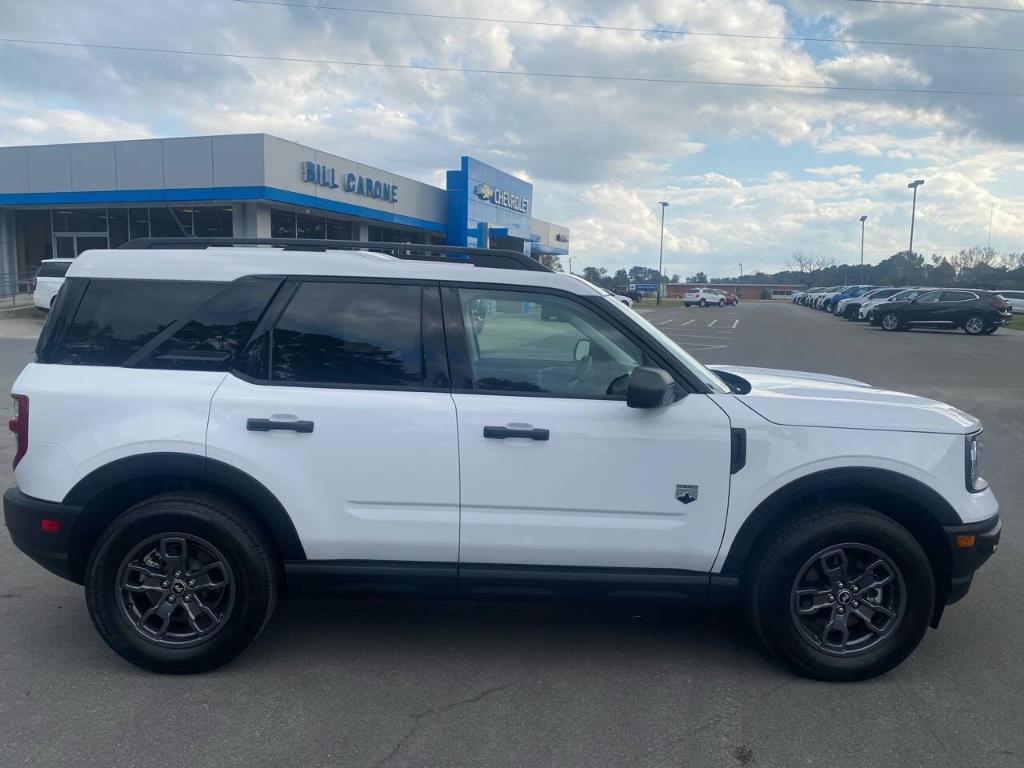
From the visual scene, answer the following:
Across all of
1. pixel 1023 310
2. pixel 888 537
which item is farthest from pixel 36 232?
pixel 1023 310

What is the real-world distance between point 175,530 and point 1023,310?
5841cm

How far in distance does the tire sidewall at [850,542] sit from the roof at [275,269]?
1505 mm

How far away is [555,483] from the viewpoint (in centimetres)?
372

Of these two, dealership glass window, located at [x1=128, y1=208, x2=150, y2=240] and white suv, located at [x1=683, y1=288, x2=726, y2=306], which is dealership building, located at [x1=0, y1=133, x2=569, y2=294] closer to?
dealership glass window, located at [x1=128, y1=208, x2=150, y2=240]

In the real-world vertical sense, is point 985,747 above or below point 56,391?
below

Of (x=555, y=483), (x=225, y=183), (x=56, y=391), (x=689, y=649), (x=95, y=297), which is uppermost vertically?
(x=225, y=183)

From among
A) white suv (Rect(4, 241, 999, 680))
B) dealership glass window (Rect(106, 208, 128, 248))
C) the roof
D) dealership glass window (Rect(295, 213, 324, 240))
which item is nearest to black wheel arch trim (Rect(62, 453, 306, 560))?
white suv (Rect(4, 241, 999, 680))

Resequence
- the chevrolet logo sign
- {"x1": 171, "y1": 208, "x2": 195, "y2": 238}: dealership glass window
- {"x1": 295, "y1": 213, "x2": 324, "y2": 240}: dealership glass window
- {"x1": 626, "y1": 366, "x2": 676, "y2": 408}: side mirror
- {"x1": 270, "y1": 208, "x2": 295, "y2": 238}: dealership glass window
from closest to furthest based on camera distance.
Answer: {"x1": 626, "y1": 366, "x2": 676, "y2": 408}: side mirror → {"x1": 171, "y1": 208, "x2": 195, "y2": 238}: dealership glass window → {"x1": 270, "y1": 208, "x2": 295, "y2": 238}: dealership glass window → {"x1": 295, "y1": 213, "x2": 324, "y2": 240}: dealership glass window → the chevrolet logo sign

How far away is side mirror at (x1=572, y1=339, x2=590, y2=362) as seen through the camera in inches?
159

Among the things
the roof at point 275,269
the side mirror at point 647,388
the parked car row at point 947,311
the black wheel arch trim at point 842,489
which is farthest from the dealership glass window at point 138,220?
the black wheel arch trim at point 842,489

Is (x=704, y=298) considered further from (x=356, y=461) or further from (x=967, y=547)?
(x=356, y=461)

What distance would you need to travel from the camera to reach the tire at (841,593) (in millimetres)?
3730

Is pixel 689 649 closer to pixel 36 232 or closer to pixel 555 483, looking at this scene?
pixel 555 483

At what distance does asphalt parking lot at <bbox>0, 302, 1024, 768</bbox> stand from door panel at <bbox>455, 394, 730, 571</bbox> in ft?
2.01
